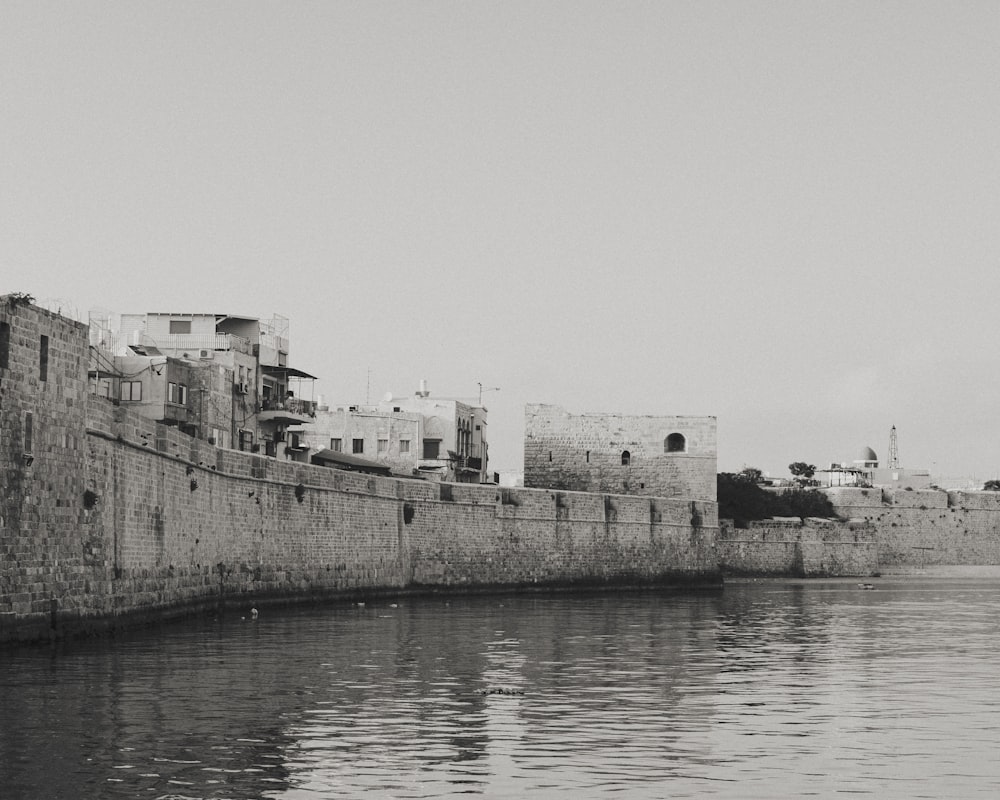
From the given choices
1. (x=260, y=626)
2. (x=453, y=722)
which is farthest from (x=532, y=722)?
(x=260, y=626)

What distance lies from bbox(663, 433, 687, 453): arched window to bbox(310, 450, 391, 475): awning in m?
8.74

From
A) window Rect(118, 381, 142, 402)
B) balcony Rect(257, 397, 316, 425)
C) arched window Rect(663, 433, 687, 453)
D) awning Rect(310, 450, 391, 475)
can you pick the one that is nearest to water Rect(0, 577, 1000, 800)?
window Rect(118, 381, 142, 402)

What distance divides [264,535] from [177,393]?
1041 cm

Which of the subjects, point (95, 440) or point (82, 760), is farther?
point (95, 440)

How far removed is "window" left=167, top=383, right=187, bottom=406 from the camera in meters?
37.9

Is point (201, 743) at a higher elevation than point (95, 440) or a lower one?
lower

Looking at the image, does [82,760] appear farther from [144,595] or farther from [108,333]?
[108,333]

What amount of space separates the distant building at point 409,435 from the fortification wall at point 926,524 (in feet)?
54.8

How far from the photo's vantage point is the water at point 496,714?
1055cm

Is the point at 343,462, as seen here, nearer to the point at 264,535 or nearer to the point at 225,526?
the point at 264,535

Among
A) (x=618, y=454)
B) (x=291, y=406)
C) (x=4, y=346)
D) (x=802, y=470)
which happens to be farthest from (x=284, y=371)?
(x=802, y=470)

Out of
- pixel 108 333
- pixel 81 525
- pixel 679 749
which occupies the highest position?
pixel 108 333

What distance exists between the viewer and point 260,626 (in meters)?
23.9

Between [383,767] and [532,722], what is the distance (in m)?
2.47
